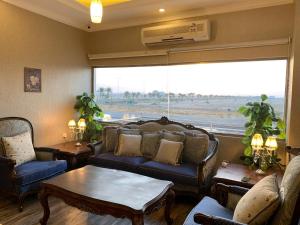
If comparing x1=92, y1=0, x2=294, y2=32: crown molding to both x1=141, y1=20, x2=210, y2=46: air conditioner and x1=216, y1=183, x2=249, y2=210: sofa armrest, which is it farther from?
x1=216, y1=183, x2=249, y2=210: sofa armrest

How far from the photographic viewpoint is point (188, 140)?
3572 mm

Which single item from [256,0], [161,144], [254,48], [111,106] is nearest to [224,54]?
[254,48]

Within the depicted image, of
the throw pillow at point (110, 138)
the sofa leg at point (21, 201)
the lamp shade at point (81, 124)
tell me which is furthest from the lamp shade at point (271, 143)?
the sofa leg at point (21, 201)

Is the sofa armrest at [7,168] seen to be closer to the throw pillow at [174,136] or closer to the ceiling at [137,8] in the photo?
the throw pillow at [174,136]

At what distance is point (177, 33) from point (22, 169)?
3.04 metres

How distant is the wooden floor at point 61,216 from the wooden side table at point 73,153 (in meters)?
0.82

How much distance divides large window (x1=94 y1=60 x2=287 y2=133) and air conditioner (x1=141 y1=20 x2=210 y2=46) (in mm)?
467

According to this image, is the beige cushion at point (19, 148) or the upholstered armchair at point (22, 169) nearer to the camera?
the upholstered armchair at point (22, 169)

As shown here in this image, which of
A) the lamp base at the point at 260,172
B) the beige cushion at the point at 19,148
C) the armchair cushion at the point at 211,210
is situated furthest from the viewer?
the beige cushion at the point at 19,148

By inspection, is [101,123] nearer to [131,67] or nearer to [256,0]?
[131,67]

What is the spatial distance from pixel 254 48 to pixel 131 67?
7.49 feet

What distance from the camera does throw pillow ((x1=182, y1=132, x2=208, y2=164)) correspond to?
3.45 metres

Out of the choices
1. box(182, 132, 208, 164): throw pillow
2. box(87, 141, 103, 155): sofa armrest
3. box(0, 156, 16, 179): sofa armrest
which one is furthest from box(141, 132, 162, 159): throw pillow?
box(0, 156, 16, 179): sofa armrest

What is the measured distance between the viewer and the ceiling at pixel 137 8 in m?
3.50
